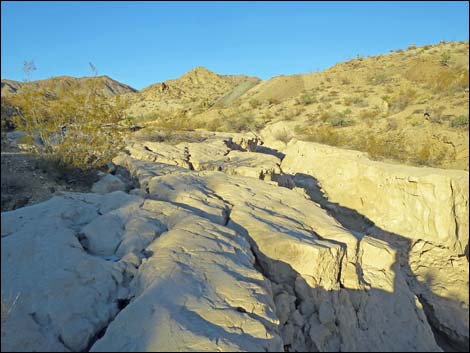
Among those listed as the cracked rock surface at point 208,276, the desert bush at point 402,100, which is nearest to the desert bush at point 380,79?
the desert bush at point 402,100

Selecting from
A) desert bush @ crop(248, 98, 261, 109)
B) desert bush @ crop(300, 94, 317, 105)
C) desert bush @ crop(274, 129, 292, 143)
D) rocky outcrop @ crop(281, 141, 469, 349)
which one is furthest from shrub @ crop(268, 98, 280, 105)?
rocky outcrop @ crop(281, 141, 469, 349)

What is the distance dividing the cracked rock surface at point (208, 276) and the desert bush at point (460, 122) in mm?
6808

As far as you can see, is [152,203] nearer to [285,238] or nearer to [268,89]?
[285,238]

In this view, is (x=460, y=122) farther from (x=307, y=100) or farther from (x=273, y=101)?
(x=273, y=101)

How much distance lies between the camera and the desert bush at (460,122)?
10.6 metres

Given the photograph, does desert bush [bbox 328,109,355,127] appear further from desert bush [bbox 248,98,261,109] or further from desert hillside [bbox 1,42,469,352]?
desert bush [bbox 248,98,261,109]

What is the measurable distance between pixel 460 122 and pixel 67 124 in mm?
11369

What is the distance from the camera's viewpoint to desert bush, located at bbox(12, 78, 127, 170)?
5816mm

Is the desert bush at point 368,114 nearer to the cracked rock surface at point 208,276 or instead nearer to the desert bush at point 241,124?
the desert bush at point 241,124

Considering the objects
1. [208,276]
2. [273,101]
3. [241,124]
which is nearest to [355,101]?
[273,101]

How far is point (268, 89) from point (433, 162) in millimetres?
16908

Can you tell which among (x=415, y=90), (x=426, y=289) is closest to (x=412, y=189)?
(x=426, y=289)

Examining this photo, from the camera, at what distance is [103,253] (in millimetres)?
3406

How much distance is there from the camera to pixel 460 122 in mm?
10797
